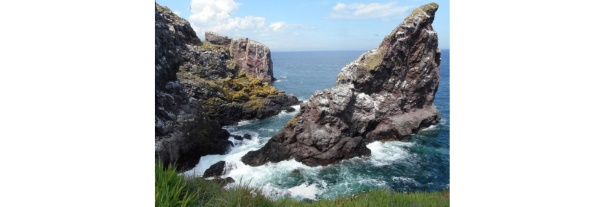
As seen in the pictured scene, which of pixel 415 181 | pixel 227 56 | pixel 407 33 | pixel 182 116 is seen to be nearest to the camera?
pixel 415 181

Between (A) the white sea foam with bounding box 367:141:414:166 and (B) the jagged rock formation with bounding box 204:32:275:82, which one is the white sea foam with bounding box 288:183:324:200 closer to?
(A) the white sea foam with bounding box 367:141:414:166

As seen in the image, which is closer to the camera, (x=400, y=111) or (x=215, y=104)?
(x=400, y=111)

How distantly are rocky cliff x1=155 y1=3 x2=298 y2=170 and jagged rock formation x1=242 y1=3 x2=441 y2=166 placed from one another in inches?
137

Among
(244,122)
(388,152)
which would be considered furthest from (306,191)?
(244,122)

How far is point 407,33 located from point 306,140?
35.5 ft

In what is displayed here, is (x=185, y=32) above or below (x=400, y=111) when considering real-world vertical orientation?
above

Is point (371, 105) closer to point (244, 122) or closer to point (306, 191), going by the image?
point (306, 191)

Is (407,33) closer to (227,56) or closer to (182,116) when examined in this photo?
(182,116)

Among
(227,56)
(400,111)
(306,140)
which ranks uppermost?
(227,56)

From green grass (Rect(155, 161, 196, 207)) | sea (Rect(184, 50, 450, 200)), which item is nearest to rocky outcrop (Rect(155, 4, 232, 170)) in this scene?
sea (Rect(184, 50, 450, 200))

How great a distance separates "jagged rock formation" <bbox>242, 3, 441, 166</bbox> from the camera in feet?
52.8

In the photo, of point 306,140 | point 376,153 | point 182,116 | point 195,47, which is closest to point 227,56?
point 195,47
